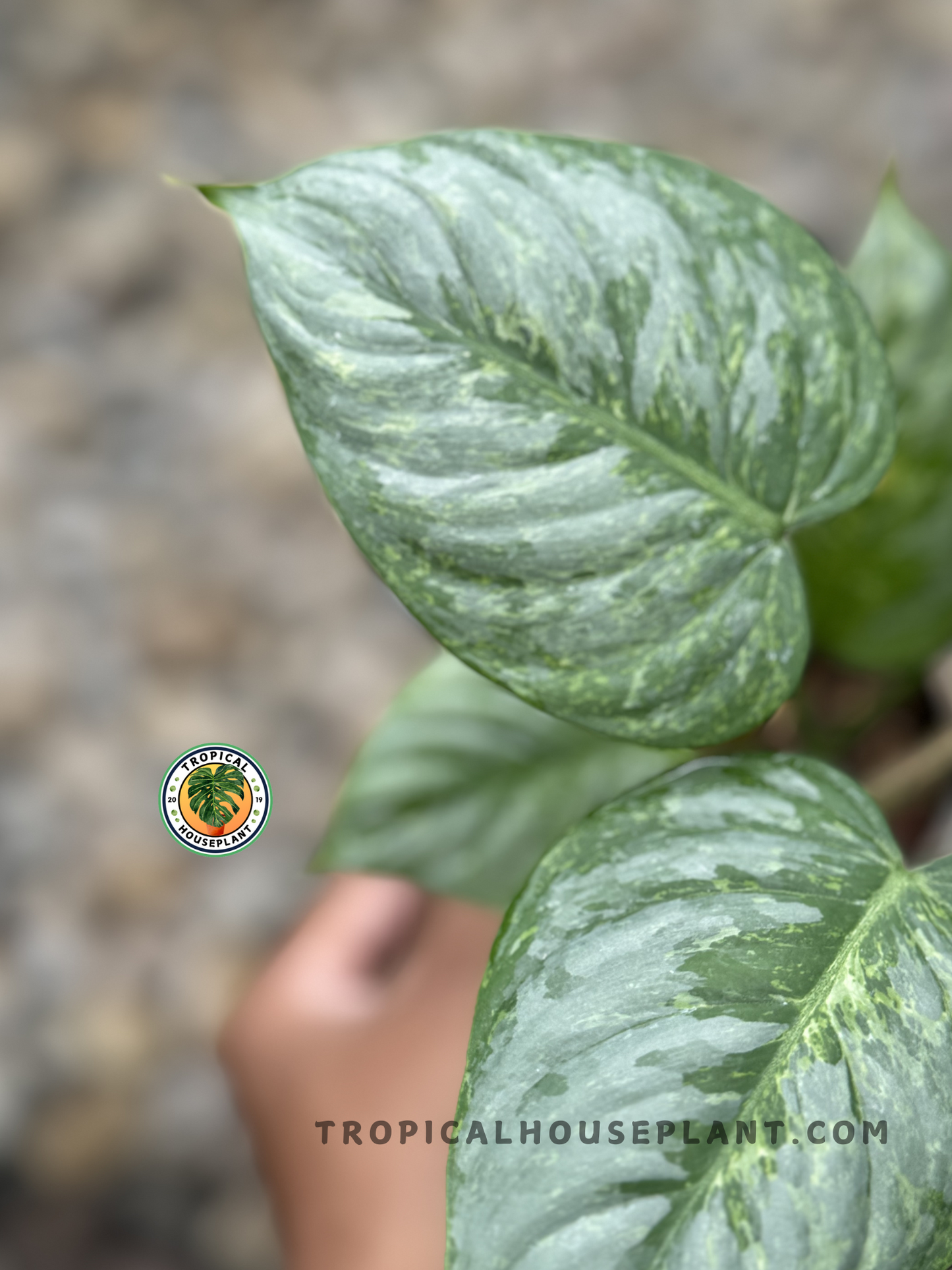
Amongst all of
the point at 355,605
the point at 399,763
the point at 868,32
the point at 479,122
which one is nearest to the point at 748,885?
the point at 399,763

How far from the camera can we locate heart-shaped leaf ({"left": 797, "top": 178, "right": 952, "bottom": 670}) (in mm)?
597

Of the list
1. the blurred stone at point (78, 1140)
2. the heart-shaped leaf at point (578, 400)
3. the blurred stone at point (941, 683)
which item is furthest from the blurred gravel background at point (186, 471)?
the heart-shaped leaf at point (578, 400)

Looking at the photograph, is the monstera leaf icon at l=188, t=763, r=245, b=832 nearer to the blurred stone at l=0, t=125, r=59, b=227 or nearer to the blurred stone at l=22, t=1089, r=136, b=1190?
the blurred stone at l=22, t=1089, r=136, b=1190

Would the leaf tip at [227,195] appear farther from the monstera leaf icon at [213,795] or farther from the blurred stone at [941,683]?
the blurred stone at [941,683]

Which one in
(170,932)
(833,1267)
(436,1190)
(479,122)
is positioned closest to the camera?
(833,1267)

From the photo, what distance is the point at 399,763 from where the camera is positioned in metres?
0.65

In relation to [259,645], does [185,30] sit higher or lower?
higher

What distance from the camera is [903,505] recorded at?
618 mm

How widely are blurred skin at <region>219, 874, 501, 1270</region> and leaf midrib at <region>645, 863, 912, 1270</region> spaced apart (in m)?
0.24

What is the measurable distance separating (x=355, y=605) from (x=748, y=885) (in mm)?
745

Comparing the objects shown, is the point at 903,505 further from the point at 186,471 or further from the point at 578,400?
the point at 186,471

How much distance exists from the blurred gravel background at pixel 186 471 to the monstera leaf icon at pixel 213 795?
1.88ft

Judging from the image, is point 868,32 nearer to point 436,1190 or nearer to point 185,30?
point 185,30

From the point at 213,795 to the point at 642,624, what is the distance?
19cm
